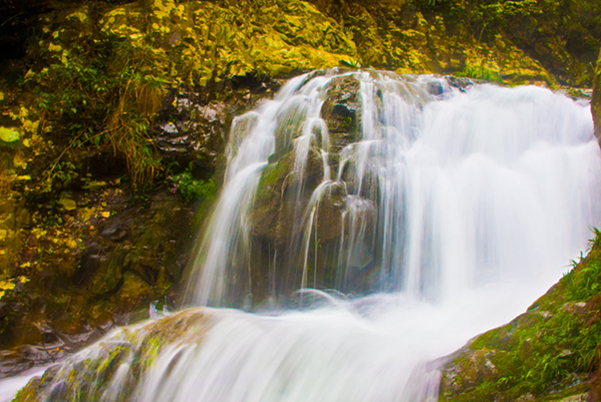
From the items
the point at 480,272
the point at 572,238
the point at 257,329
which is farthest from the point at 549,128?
the point at 257,329

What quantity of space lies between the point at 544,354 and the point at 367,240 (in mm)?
2403

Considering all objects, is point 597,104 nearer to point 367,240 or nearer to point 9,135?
point 367,240

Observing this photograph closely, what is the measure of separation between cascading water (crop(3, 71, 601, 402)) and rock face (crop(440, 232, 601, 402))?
0.31 metres

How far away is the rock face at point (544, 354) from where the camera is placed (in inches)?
70.5

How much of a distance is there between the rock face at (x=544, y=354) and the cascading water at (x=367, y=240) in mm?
306

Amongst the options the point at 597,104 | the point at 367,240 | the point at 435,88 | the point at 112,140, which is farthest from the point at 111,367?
the point at 435,88

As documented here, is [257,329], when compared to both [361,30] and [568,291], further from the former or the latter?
[361,30]

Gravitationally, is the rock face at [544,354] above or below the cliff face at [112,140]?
below

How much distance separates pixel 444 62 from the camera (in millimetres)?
9055

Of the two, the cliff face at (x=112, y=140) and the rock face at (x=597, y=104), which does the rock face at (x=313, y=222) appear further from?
Result: the rock face at (x=597, y=104)

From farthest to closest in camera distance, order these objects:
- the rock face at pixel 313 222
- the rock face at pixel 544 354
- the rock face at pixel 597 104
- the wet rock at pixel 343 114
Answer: the wet rock at pixel 343 114, the rock face at pixel 313 222, the rock face at pixel 597 104, the rock face at pixel 544 354

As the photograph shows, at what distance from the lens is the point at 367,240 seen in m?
4.27

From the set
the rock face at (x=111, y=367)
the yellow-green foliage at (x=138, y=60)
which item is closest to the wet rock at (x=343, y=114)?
the yellow-green foliage at (x=138, y=60)

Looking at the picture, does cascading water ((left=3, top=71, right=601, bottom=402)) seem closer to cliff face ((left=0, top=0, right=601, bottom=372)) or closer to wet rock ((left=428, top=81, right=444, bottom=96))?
wet rock ((left=428, top=81, right=444, bottom=96))
